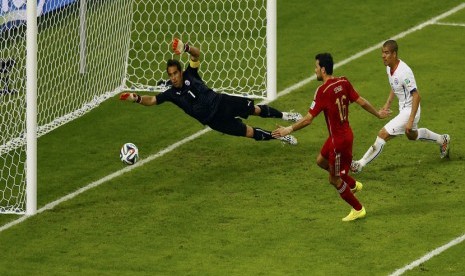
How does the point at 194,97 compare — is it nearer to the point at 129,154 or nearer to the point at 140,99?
the point at 140,99

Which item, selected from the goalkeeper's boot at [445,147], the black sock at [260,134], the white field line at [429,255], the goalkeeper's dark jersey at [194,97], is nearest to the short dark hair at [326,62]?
the white field line at [429,255]

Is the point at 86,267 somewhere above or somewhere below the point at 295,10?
below

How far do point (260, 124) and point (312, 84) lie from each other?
2.08 meters

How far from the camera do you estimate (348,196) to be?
17828 mm

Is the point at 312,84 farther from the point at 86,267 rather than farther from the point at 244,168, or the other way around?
the point at 86,267

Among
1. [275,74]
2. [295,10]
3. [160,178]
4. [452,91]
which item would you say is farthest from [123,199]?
[295,10]

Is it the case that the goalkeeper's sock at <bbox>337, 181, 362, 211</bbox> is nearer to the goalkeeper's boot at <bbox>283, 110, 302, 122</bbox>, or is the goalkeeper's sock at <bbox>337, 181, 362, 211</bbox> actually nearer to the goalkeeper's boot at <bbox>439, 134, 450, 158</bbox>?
the goalkeeper's boot at <bbox>439, 134, 450, 158</bbox>

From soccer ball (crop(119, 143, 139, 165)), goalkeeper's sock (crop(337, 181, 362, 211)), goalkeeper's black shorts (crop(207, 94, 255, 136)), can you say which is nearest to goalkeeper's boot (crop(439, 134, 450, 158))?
goalkeeper's sock (crop(337, 181, 362, 211))

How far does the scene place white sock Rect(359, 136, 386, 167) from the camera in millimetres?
19578

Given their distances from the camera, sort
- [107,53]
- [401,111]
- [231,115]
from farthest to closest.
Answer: [107,53], [231,115], [401,111]

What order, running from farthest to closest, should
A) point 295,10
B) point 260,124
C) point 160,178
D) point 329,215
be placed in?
point 295,10, point 260,124, point 160,178, point 329,215

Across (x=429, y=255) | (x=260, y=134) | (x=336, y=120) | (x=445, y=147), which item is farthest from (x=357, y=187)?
(x=260, y=134)

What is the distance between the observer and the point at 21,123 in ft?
69.0

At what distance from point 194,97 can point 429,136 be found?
3.28 m
